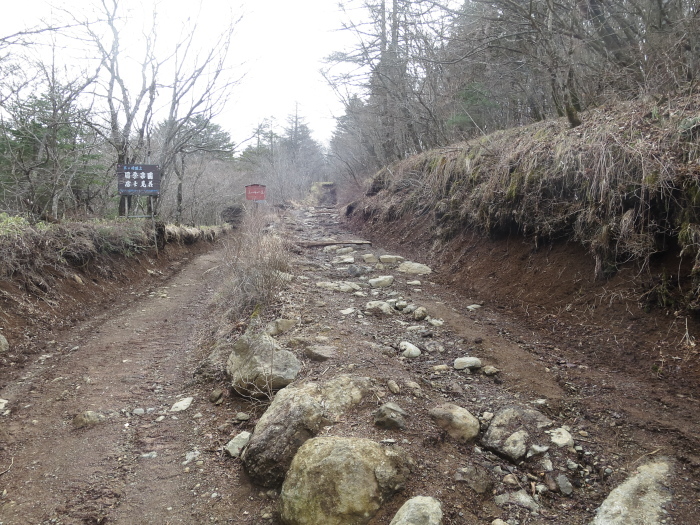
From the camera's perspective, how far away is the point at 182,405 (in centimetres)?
362

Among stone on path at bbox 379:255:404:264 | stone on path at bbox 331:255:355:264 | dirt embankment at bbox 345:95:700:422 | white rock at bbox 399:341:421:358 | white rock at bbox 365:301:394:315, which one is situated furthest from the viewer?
stone on path at bbox 331:255:355:264

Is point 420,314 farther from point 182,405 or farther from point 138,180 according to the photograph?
point 138,180

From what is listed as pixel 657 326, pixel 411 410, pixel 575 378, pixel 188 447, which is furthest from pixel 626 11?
pixel 188 447

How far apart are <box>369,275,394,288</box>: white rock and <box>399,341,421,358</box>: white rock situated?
2357 mm

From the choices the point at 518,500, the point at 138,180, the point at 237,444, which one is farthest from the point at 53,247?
the point at 518,500

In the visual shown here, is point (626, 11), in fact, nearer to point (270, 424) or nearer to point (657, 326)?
point (657, 326)

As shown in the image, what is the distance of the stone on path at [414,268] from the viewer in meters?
7.27

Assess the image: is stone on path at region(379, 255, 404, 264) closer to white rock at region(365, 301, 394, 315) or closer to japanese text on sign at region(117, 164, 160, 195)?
white rock at region(365, 301, 394, 315)

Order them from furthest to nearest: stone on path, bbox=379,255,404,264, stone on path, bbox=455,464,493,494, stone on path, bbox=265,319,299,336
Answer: stone on path, bbox=379,255,404,264 → stone on path, bbox=265,319,299,336 → stone on path, bbox=455,464,493,494

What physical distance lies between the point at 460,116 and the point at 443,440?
8966 millimetres

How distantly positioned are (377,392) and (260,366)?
1.12 m

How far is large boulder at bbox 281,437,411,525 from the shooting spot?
2.10 meters

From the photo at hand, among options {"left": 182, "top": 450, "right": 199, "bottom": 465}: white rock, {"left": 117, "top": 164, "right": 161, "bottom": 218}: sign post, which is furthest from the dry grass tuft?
{"left": 117, "top": 164, "right": 161, "bottom": 218}: sign post

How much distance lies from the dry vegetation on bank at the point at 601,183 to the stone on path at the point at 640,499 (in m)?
1.79
